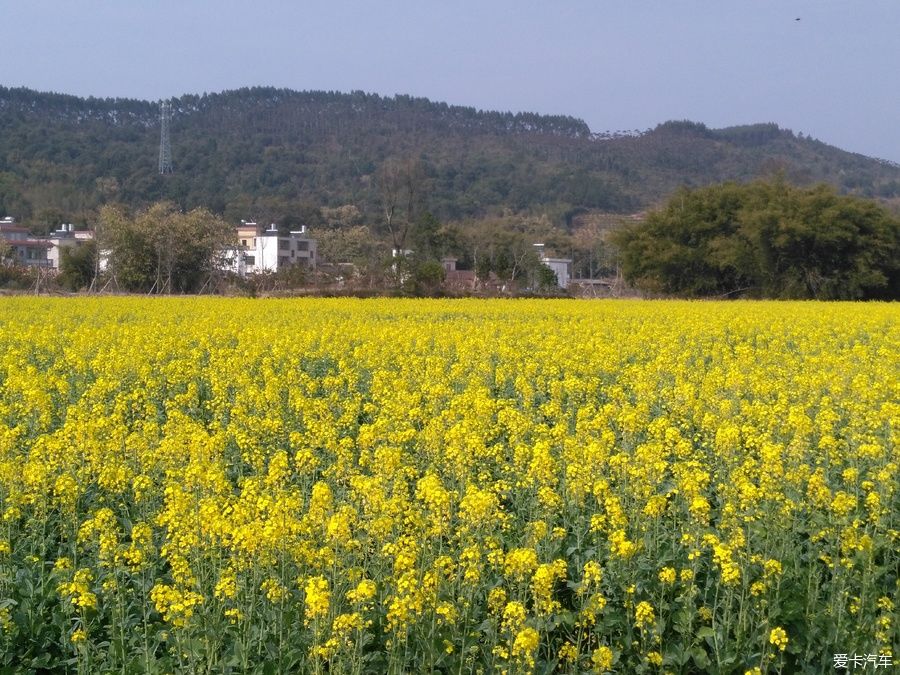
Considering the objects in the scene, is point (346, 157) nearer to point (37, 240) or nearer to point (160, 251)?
point (37, 240)

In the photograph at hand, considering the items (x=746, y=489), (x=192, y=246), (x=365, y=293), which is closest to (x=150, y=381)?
(x=746, y=489)

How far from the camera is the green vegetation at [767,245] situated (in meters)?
46.2

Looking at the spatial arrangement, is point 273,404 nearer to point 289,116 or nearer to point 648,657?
point 648,657

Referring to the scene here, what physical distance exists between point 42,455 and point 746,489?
4.91 m

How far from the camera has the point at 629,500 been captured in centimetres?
623

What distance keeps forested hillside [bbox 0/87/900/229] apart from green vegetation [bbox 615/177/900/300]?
18.7 m

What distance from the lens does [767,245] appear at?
4788 centimetres

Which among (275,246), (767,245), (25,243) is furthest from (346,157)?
(767,245)

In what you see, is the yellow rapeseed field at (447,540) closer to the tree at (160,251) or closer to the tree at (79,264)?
the tree at (160,251)

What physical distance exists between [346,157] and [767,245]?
294 ft

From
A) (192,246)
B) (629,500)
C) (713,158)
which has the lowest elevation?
(629,500)

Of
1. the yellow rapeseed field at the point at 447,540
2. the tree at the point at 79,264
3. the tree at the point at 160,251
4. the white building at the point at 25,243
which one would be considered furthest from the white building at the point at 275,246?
the yellow rapeseed field at the point at 447,540

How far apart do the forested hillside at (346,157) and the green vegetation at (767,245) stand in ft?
61.2

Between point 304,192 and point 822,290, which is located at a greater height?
point 304,192
